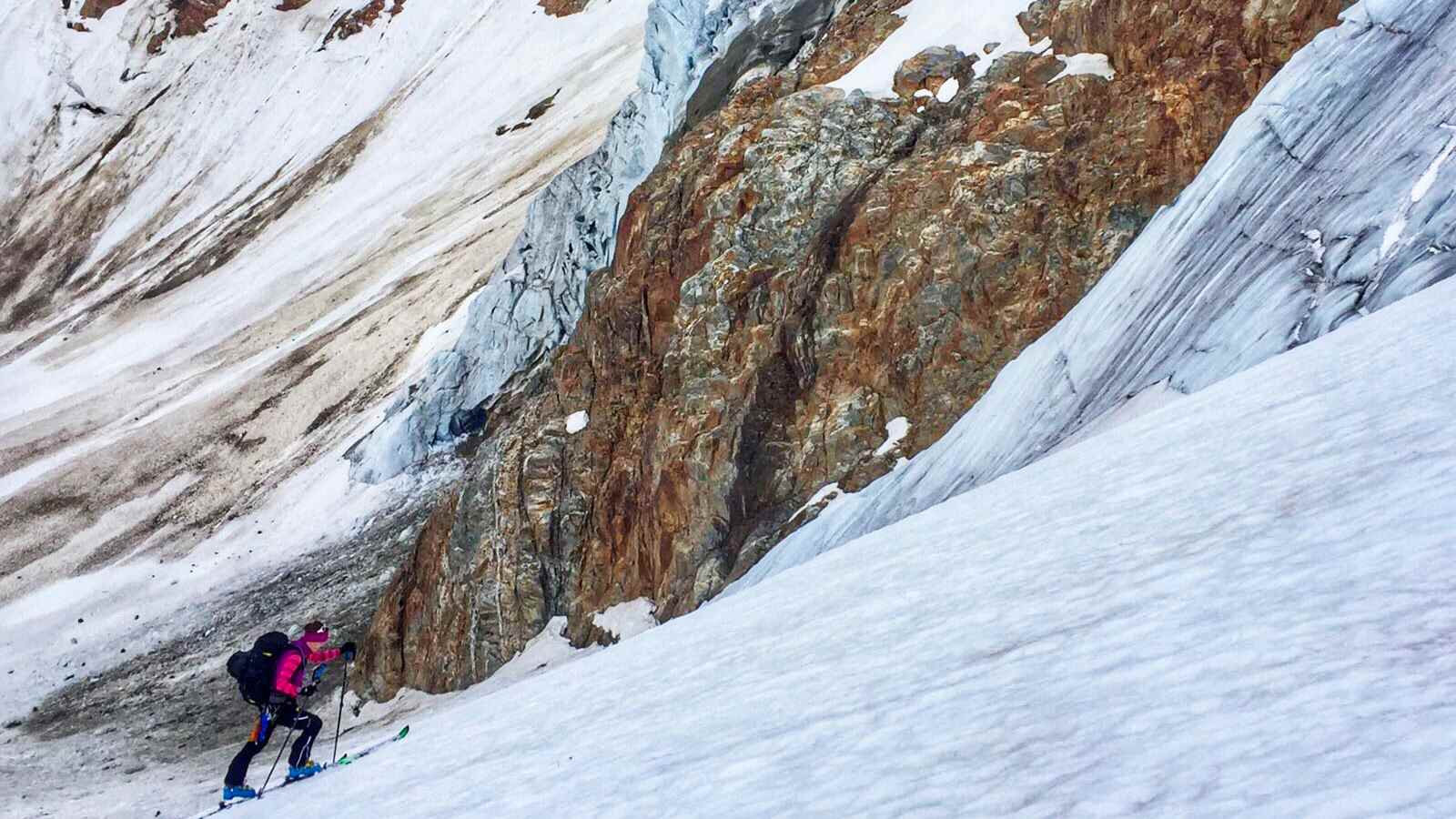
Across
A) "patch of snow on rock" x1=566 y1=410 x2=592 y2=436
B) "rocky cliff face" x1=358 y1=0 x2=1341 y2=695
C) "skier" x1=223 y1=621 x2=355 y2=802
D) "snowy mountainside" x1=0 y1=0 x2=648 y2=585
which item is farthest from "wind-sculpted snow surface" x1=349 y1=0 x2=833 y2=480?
"skier" x1=223 y1=621 x2=355 y2=802

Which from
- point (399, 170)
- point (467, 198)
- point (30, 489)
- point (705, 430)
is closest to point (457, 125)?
point (399, 170)

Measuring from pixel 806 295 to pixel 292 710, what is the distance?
14907mm

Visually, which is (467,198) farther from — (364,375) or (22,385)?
(22,385)

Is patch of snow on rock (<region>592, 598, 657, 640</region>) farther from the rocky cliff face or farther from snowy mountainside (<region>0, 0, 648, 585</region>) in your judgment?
snowy mountainside (<region>0, 0, 648, 585</region>)

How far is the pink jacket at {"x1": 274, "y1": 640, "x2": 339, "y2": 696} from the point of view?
37.3 feet

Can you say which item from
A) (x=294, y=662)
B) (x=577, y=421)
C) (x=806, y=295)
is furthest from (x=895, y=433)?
(x=294, y=662)

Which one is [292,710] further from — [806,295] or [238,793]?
[806,295]

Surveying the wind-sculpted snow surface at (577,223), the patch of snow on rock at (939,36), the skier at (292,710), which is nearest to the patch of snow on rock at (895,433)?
the patch of snow on rock at (939,36)

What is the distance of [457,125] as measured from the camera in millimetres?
89062

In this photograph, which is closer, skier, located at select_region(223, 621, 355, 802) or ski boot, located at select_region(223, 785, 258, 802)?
ski boot, located at select_region(223, 785, 258, 802)

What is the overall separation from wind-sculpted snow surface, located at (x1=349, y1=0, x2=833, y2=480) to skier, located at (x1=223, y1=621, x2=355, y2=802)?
24.6 m

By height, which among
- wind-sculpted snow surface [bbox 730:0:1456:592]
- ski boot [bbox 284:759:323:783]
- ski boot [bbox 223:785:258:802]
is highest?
ski boot [bbox 223:785:258:802]

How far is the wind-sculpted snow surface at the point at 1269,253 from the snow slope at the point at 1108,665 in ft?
11.5

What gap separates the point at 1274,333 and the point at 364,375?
49387 millimetres
